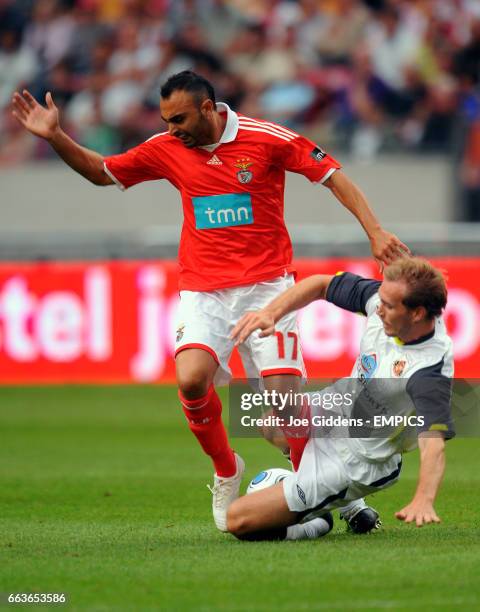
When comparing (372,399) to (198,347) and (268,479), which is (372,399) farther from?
(198,347)

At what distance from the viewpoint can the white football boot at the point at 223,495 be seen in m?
7.00

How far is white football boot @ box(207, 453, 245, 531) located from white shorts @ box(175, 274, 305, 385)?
1.89 ft

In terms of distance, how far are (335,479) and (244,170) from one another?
1.93 metres

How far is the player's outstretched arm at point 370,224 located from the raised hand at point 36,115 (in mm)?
1570

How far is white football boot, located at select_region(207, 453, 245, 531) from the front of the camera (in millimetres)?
6996

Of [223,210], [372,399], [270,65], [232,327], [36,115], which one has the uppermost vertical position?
[270,65]

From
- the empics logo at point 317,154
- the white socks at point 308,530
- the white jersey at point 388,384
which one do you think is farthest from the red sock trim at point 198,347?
the empics logo at point 317,154

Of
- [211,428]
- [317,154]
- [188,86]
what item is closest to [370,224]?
[317,154]

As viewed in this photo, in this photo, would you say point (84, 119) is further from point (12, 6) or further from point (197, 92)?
point (197, 92)

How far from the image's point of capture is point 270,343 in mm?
7270

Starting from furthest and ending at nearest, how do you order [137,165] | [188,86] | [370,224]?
[137,165], [188,86], [370,224]

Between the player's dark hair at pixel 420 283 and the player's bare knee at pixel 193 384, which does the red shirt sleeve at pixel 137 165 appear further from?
the player's dark hair at pixel 420 283

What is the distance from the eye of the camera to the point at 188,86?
7.15 m

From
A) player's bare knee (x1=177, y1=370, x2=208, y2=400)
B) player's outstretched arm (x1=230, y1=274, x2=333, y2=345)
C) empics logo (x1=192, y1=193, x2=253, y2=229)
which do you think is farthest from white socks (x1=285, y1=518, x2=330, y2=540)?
empics logo (x1=192, y1=193, x2=253, y2=229)
